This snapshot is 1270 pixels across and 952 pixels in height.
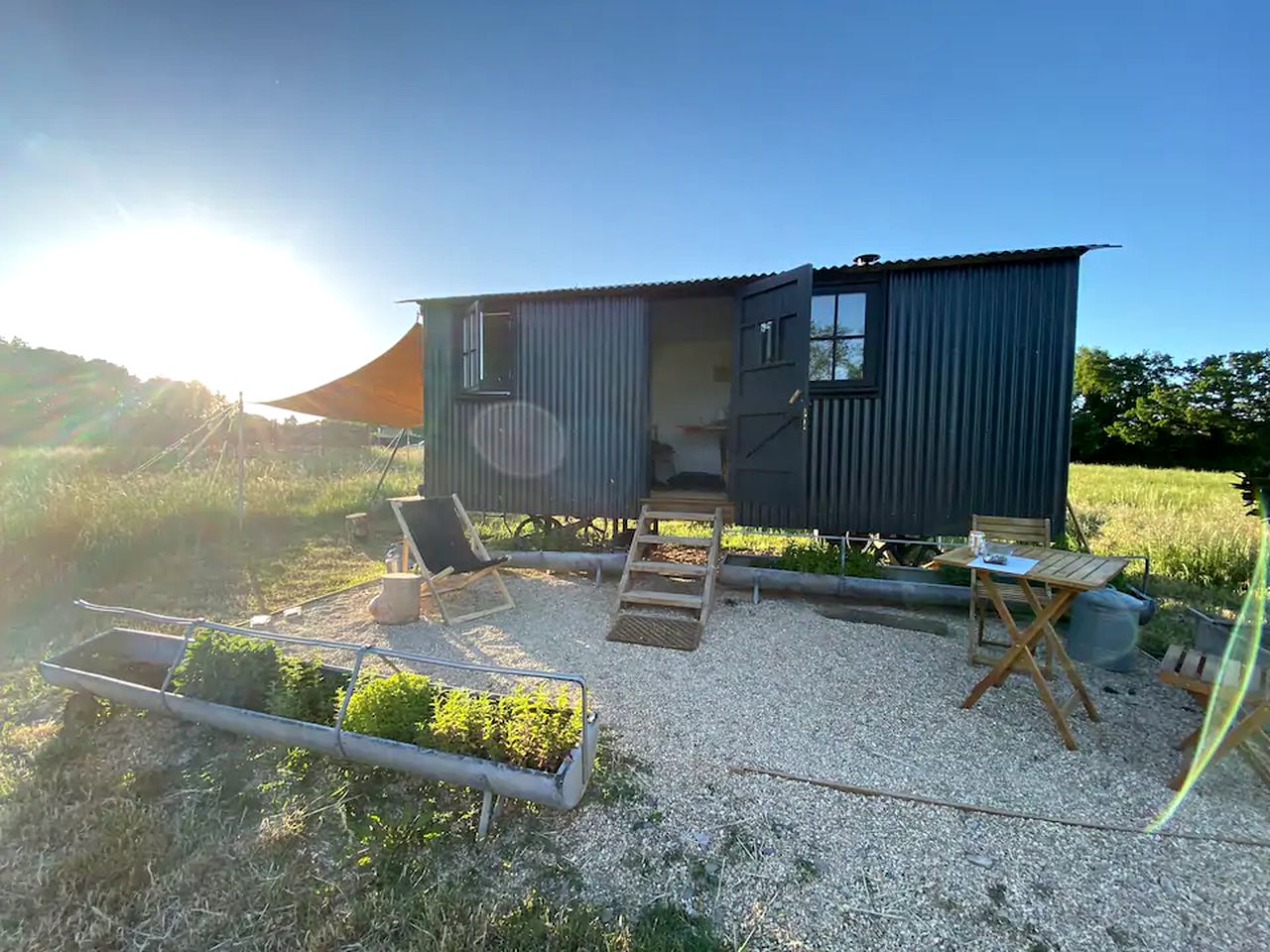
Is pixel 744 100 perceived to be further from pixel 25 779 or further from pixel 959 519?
pixel 25 779

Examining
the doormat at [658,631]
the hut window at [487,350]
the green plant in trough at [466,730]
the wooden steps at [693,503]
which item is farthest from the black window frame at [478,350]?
the green plant in trough at [466,730]

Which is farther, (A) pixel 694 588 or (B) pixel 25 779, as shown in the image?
(A) pixel 694 588

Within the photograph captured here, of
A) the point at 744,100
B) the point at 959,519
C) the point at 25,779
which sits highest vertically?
the point at 744,100

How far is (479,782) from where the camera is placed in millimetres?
1917

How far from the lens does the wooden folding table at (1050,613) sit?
258 cm

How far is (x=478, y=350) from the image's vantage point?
6234 millimetres

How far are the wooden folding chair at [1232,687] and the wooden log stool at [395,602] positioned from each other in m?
4.78

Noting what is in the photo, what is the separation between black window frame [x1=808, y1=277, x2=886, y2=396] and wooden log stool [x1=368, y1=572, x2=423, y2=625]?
13.5ft

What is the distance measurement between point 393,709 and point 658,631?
7.42ft

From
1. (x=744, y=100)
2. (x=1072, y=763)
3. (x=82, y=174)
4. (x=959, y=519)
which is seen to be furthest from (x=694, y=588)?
(x=82, y=174)

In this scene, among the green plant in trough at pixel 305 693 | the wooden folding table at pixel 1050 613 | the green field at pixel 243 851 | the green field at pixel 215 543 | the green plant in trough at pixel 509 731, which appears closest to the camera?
the green field at pixel 243 851

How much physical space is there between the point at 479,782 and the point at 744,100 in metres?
6.61

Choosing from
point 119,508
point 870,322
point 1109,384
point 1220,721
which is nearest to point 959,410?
point 870,322

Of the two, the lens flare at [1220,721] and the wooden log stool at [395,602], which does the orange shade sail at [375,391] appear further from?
the lens flare at [1220,721]
